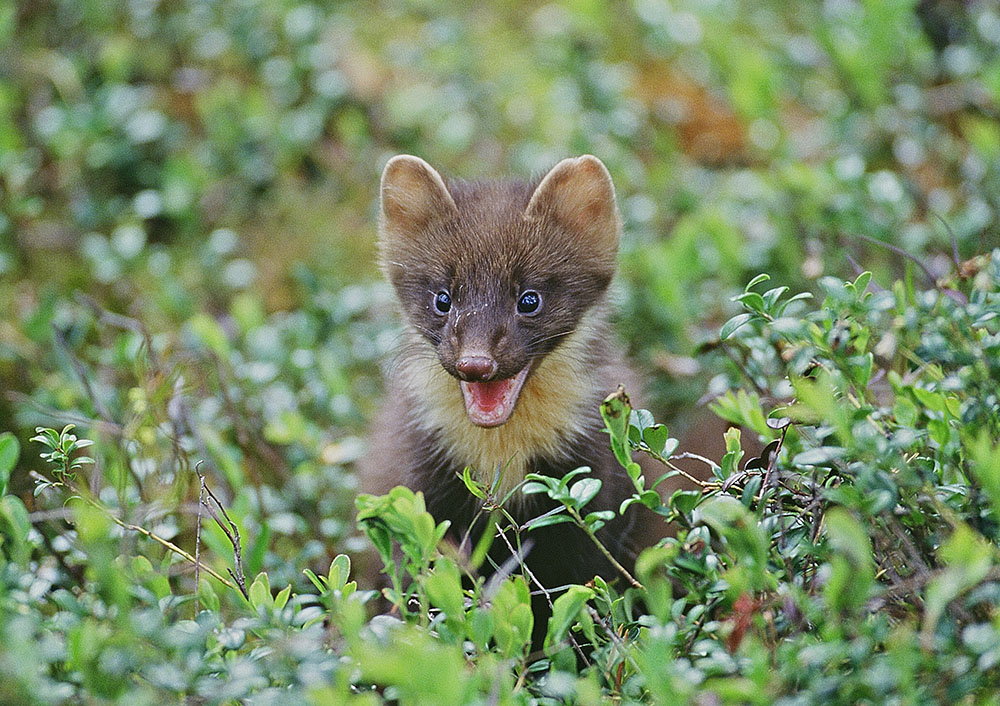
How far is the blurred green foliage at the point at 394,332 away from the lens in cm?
267

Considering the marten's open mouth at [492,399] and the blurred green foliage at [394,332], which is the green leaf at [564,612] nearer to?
the blurred green foliage at [394,332]

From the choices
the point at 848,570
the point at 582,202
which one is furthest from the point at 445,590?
the point at 582,202

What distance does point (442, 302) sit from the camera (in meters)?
4.30

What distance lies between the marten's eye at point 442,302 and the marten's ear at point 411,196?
0.38m

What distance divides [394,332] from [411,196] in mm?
1154

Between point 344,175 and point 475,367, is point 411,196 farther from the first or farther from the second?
point 344,175

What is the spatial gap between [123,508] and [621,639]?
6.37 feet

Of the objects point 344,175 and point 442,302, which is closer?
point 442,302

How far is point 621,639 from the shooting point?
312 centimetres

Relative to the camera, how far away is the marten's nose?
12.5ft

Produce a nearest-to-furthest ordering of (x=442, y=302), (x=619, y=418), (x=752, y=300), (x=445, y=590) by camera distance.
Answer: (x=445, y=590)
(x=619, y=418)
(x=752, y=300)
(x=442, y=302)

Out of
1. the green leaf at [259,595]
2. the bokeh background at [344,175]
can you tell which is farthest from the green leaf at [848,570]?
the bokeh background at [344,175]

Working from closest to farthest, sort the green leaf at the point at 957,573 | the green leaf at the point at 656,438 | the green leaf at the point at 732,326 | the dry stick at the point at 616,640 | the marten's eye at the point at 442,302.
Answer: the green leaf at the point at 957,573, the dry stick at the point at 616,640, the green leaf at the point at 656,438, the green leaf at the point at 732,326, the marten's eye at the point at 442,302

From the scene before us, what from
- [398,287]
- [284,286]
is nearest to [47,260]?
[284,286]
